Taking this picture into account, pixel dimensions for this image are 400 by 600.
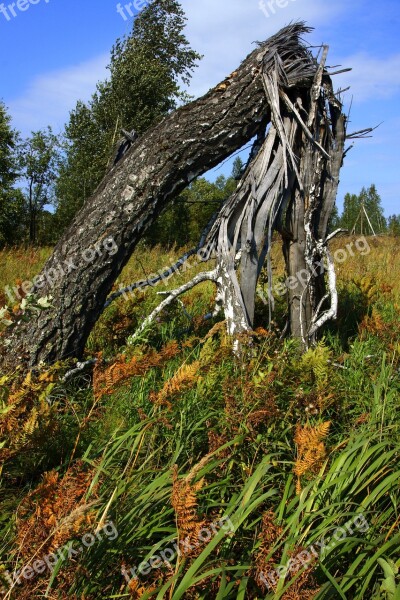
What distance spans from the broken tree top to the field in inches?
19.8

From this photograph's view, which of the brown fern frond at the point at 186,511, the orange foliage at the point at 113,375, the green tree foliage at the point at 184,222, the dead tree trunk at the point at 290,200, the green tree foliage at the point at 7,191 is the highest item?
the green tree foliage at the point at 7,191

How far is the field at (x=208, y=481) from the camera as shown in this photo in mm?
2494

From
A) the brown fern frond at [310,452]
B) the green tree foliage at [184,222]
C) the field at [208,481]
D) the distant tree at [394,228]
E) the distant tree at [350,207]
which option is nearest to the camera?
the field at [208,481]

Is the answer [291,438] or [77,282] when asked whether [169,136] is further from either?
[291,438]

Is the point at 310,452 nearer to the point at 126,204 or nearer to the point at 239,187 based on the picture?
the point at 126,204

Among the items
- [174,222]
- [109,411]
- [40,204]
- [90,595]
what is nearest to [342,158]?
[109,411]

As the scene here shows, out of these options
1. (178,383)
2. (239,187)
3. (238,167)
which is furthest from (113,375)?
(238,167)

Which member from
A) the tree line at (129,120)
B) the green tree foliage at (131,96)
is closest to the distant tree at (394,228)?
the tree line at (129,120)

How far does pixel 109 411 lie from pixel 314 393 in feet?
4.18

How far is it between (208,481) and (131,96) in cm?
2867

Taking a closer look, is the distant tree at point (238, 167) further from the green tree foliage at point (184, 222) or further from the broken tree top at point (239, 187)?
the green tree foliage at point (184, 222)

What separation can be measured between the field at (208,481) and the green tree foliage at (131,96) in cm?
2607

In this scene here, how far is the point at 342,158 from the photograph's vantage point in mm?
5594

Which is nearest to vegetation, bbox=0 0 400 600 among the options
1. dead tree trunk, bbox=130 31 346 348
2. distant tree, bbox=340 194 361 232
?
dead tree trunk, bbox=130 31 346 348
